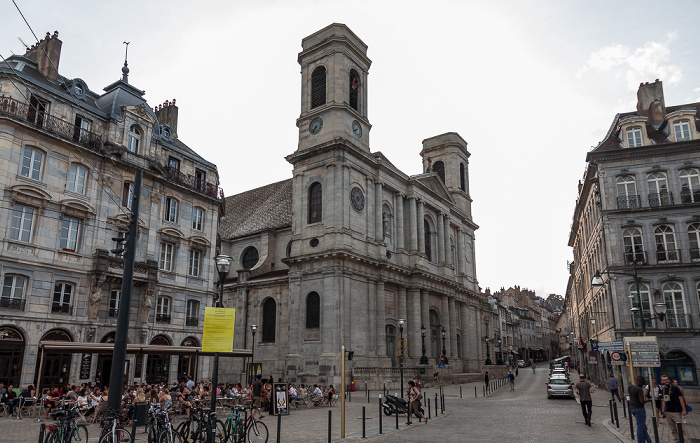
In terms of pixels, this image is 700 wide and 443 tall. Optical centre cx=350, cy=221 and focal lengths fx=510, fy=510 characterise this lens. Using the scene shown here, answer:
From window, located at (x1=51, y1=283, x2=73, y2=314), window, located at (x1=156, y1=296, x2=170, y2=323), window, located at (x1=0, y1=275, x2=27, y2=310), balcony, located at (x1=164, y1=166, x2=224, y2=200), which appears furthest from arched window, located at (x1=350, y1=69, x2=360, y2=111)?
window, located at (x1=0, y1=275, x2=27, y2=310)

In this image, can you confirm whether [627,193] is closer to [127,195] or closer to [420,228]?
[420,228]

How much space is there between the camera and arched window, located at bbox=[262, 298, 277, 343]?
40.6 m

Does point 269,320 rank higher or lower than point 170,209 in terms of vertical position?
lower

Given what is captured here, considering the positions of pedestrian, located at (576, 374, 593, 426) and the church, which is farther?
the church

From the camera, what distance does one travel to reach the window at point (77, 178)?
25.3m

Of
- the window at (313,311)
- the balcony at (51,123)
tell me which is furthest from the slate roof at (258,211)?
the balcony at (51,123)

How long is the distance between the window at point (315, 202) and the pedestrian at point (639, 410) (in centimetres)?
2689

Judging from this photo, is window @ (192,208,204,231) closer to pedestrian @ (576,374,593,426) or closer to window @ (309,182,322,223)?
window @ (309,182,322,223)

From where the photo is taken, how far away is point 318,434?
590 inches

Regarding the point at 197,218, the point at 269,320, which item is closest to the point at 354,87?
the point at 197,218

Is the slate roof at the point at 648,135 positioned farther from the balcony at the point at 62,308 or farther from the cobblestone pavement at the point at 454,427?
the balcony at the point at 62,308

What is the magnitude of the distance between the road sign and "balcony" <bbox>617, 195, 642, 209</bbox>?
61.3 ft

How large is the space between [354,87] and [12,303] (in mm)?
28495

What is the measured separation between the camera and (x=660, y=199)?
1243 inches
